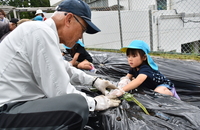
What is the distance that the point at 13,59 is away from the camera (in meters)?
0.92

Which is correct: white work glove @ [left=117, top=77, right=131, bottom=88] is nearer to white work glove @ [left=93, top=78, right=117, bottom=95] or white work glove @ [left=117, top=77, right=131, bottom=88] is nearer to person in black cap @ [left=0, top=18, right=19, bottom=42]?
white work glove @ [left=93, top=78, right=117, bottom=95]

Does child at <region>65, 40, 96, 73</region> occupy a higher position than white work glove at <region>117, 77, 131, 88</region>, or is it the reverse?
child at <region>65, 40, 96, 73</region>

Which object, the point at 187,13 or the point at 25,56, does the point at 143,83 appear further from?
the point at 187,13

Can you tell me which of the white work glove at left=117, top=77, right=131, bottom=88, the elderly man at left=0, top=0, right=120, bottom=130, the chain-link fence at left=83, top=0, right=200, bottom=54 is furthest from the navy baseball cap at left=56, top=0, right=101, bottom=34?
the chain-link fence at left=83, top=0, right=200, bottom=54

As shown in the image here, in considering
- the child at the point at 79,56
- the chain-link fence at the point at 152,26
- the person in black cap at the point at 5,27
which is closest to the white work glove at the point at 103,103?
the child at the point at 79,56

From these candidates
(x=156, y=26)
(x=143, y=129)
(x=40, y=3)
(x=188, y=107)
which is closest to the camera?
(x=143, y=129)

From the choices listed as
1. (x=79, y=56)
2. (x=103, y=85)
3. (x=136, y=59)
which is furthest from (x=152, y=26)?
(x=103, y=85)

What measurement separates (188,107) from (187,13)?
273 inches

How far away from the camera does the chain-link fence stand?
6.00 m

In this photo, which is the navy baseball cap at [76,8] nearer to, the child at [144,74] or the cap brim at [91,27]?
the cap brim at [91,27]

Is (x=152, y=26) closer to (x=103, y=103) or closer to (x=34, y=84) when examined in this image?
(x=103, y=103)

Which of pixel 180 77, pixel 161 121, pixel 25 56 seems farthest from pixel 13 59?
pixel 180 77

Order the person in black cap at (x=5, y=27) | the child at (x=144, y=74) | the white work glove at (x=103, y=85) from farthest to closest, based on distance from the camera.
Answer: the person in black cap at (x=5, y=27) < the child at (x=144, y=74) < the white work glove at (x=103, y=85)

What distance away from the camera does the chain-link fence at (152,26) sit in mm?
5996
